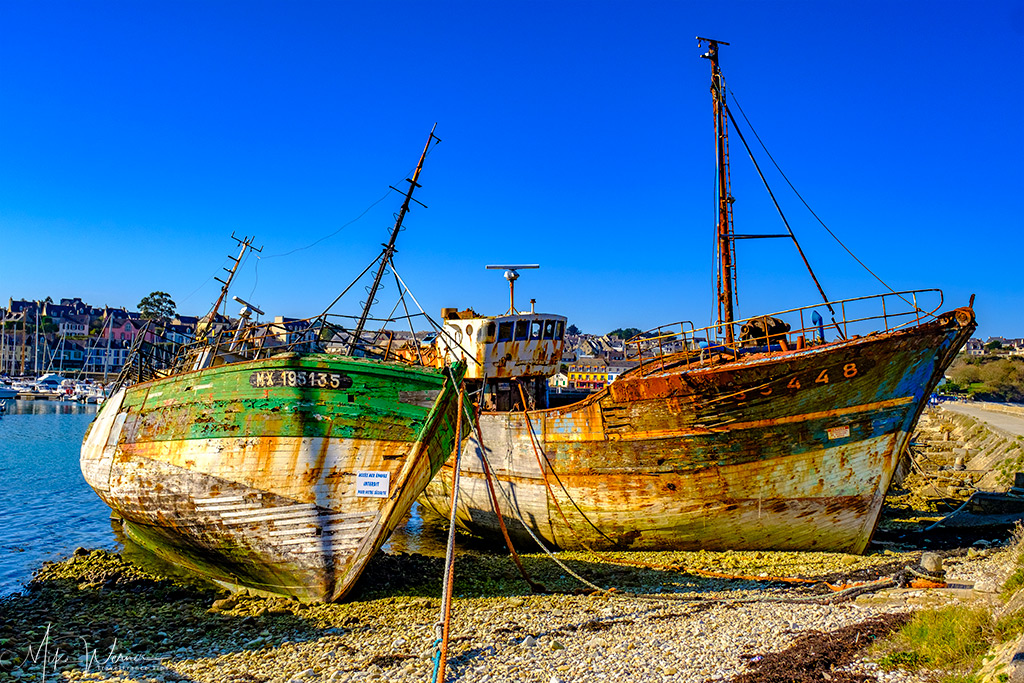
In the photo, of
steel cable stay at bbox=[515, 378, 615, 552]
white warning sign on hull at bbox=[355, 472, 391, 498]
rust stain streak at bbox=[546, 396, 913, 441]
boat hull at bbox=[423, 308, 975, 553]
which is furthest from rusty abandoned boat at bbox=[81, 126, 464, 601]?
rust stain streak at bbox=[546, 396, 913, 441]

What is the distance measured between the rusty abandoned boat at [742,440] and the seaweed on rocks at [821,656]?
414 cm

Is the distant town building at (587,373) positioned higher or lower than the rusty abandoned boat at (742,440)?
higher

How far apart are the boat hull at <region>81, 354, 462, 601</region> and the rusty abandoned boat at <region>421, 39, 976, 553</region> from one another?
1227 mm

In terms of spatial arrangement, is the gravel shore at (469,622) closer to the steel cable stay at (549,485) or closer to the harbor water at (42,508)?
the steel cable stay at (549,485)

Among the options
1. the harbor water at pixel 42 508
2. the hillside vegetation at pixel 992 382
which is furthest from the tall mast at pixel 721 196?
the hillside vegetation at pixel 992 382

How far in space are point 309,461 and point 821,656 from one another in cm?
735

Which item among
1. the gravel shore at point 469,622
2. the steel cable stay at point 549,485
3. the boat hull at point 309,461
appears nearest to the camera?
the gravel shore at point 469,622

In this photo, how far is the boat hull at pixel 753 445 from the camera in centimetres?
1126

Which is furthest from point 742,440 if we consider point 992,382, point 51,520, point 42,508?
point 992,382

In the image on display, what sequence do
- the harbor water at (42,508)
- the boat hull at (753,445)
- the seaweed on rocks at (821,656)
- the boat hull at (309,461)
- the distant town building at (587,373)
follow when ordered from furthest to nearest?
the distant town building at (587,373), the harbor water at (42,508), the boat hull at (753,445), the boat hull at (309,461), the seaweed on rocks at (821,656)

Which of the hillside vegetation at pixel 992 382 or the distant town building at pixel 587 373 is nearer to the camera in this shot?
the hillside vegetation at pixel 992 382

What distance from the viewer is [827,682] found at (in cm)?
634

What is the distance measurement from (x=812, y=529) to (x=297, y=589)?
9504 mm

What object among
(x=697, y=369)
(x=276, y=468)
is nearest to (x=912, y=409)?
(x=697, y=369)
